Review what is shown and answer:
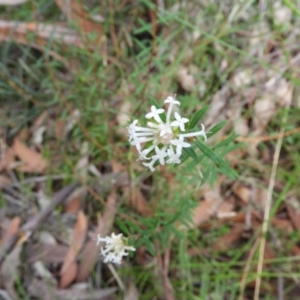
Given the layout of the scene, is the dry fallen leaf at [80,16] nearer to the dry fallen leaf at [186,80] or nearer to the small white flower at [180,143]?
the dry fallen leaf at [186,80]

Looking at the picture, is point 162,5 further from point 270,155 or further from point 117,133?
point 270,155

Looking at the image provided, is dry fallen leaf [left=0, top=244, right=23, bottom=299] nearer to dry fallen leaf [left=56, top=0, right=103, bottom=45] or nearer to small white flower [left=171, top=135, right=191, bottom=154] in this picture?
dry fallen leaf [left=56, top=0, right=103, bottom=45]

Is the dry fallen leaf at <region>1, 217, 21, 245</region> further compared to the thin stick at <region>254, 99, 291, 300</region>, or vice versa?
the dry fallen leaf at <region>1, 217, 21, 245</region>

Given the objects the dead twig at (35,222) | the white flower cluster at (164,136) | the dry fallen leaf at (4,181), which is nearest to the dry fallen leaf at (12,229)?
the dead twig at (35,222)

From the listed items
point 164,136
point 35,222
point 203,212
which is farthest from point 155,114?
point 35,222

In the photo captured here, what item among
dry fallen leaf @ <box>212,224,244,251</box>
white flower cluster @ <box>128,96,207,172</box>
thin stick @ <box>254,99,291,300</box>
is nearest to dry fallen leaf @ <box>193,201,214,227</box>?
dry fallen leaf @ <box>212,224,244,251</box>
